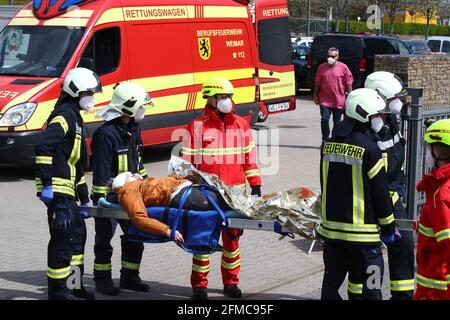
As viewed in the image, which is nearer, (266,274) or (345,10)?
(266,274)

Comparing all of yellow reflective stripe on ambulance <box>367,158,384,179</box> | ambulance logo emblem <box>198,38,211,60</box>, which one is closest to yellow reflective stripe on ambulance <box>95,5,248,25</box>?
ambulance logo emblem <box>198,38,211,60</box>

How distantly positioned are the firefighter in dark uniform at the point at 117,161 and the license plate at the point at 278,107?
10.5 meters

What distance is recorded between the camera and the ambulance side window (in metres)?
13.9

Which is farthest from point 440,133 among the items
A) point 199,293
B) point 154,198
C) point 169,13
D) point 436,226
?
point 169,13

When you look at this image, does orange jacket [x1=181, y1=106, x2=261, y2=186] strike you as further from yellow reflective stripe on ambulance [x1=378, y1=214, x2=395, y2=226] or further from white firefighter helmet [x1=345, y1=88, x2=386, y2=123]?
yellow reflective stripe on ambulance [x1=378, y1=214, x2=395, y2=226]

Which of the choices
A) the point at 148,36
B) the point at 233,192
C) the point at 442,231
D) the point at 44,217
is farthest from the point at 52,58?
the point at 442,231

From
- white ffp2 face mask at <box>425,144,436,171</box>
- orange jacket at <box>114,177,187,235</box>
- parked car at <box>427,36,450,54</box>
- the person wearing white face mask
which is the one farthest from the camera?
parked car at <box>427,36,450,54</box>

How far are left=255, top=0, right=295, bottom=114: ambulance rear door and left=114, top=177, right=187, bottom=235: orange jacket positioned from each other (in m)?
10.9

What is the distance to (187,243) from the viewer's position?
700 cm

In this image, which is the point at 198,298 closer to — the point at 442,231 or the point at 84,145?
the point at 84,145

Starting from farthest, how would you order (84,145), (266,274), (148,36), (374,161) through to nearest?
1. (148,36)
2. (266,274)
3. (84,145)
4. (374,161)

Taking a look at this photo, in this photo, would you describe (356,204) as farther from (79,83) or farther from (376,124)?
(79,83)

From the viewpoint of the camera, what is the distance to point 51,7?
14.4 metres

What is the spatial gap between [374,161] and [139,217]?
1.89 metres
